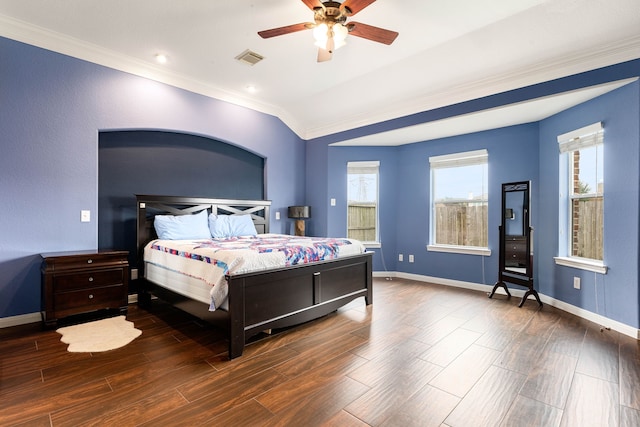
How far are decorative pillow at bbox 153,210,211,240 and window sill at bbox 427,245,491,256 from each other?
358 centimetres

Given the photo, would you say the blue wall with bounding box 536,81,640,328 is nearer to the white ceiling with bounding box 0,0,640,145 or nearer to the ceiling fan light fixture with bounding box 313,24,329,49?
the white ceiling with bounding box 0,0,640,145

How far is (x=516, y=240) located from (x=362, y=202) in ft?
8.09

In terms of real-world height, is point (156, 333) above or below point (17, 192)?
below

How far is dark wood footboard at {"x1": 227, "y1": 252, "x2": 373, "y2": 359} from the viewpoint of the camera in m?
2.41

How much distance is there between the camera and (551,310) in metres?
3.67

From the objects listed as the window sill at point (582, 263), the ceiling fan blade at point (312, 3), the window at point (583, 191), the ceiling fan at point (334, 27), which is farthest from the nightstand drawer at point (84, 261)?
the window at point (583, 191)

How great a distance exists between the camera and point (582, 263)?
3436 millimetres

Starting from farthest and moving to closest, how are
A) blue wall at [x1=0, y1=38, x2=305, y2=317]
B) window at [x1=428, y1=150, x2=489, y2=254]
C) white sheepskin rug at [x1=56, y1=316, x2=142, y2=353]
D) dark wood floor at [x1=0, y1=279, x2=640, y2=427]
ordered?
window at [x1=428, y1=150, x2=489, y2=254], blue wall at [x1=0, y1=38, x2=305, y2=317], white sheepskin rug at [x1=56, y1=316, x2=142, y2=353], dark wood floor at [x1=0, y1=279, x2=640, y2=427]

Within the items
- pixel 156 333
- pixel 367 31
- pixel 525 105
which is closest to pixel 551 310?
pixel 525 105

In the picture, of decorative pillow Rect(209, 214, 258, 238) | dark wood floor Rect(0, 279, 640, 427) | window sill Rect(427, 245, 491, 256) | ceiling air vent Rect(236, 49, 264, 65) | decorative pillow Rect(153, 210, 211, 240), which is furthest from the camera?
window sill Rect(427, 245, 491, 256)

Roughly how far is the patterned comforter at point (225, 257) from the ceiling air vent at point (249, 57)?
2236 mm

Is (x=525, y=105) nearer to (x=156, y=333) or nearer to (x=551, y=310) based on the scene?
(x=551, y=310)

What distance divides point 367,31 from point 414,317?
2.86m

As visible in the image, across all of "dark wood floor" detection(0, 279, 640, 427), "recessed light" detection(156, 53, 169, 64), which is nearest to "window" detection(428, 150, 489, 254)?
"dark wood floor" detection(0, 279, 640, 427)
